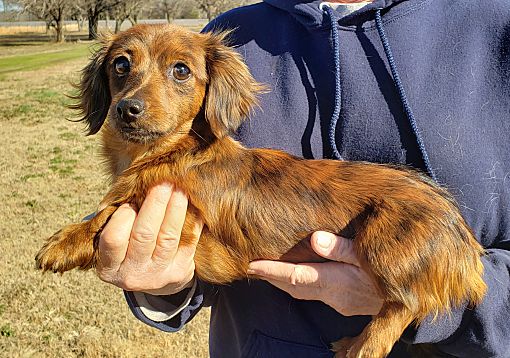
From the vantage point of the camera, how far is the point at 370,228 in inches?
76.2

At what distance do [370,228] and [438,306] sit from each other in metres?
0.33

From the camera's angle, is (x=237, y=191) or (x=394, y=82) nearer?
(x=394, y=82)

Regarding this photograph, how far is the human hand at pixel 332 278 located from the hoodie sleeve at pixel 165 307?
30cm

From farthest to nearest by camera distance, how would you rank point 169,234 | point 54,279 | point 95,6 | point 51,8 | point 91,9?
point 91,9, point 95,6, point 51,8, point 54,279, point 169,234

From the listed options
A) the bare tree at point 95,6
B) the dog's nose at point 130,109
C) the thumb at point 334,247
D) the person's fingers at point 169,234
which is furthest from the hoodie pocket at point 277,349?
the bare tree at point 95,6

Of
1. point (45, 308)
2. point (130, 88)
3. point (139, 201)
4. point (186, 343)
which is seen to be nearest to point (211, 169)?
point (139, 201)

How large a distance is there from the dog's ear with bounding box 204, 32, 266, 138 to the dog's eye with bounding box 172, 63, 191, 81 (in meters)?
0.12

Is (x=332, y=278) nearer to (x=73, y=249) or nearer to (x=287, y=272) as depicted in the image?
(x=287, y=272)

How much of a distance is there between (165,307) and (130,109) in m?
0.73

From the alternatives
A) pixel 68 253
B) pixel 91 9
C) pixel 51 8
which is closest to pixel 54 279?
pixel 68 253

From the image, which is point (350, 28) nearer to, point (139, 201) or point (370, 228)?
point (370, 228)

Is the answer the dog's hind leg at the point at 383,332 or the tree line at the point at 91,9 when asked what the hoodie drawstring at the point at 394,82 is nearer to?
the dog's hind leg at the point at 383,332

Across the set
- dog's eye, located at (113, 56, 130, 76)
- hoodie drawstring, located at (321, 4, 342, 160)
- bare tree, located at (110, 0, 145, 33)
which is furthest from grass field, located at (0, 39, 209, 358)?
bare tree, located at (110, 0, 145, 33)

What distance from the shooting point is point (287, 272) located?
1.88 metres
